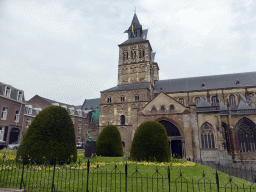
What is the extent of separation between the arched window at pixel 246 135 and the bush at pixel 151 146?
17428mm

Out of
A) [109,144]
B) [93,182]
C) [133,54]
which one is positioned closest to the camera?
[93,182]

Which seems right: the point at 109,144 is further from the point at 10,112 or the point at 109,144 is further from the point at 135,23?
the point at 135,23

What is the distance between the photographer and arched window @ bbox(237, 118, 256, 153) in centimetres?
2452

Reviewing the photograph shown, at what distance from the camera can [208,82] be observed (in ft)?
126

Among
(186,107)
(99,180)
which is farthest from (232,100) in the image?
(99,180)

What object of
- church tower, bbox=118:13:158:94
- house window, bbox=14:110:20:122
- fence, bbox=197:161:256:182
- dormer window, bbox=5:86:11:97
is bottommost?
fence, bbox=197:161:256:182

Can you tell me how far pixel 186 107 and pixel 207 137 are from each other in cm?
464

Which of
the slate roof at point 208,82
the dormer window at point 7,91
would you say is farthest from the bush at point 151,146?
the slate roof at point 208,82

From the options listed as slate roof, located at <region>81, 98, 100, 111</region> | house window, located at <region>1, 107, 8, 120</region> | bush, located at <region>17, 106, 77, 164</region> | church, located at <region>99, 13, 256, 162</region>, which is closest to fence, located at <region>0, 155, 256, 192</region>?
bush, located at <region>17, 106, 77, 164</region>

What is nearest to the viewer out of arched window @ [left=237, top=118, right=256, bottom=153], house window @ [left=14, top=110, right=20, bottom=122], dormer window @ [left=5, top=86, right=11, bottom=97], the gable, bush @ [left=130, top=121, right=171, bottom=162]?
bush @ [left=130, top=121, right=171, bottom=162]

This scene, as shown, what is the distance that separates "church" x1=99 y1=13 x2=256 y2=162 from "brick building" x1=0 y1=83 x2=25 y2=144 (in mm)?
14451

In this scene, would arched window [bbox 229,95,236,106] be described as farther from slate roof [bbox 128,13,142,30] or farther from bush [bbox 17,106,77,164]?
bush [bbox 17,106,77,164]

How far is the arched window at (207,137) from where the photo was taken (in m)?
22.1

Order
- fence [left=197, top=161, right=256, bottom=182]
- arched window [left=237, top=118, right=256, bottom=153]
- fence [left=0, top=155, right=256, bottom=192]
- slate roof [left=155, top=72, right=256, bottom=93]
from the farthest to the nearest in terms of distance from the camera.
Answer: slate roof [left=155, top=72, right=256, bottom=93]
arched window [left=237, top=118, right=256, bottom=153]
fence [left=197, top=161, right=256, bottom=182]
fence [left=0, top=155, right=256, bottom=192]
